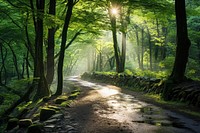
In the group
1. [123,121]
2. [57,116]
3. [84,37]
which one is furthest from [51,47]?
[84,37]

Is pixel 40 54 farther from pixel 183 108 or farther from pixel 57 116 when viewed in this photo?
pixel 183 108

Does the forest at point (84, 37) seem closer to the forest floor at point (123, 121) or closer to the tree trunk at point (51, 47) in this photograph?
the tree trunk at point (51, 47)

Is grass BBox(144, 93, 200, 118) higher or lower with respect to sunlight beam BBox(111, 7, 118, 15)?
lower

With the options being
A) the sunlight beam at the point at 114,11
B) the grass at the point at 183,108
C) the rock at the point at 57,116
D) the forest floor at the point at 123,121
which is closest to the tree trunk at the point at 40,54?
the forest floor at the point at 123,121

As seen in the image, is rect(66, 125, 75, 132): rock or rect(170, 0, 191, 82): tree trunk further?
rect(170, 0, 191, 82): tree trunk

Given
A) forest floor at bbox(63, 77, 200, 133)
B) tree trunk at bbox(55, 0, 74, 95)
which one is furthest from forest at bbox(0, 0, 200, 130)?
forest floor at bbox(63, 77, 200, 133)

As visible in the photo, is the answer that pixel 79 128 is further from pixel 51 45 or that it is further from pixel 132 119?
pixel 51 45

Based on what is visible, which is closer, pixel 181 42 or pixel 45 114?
pixel 45 114

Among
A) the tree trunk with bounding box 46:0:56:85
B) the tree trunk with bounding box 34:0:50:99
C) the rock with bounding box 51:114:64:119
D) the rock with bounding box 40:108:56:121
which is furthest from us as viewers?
the tree trunk with bounding box 46:0:56:85

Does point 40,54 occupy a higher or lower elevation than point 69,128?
higher

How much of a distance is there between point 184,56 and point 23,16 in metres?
12.2

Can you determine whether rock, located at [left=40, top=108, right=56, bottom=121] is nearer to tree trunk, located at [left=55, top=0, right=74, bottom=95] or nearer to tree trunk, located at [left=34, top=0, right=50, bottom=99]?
tree trunk, located at [left=34, top=0, right=50, bottom=99]

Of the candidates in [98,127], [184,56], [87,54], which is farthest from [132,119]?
[87,54]

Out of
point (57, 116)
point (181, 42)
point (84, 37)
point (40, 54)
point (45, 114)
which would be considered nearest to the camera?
point (57, 116)
